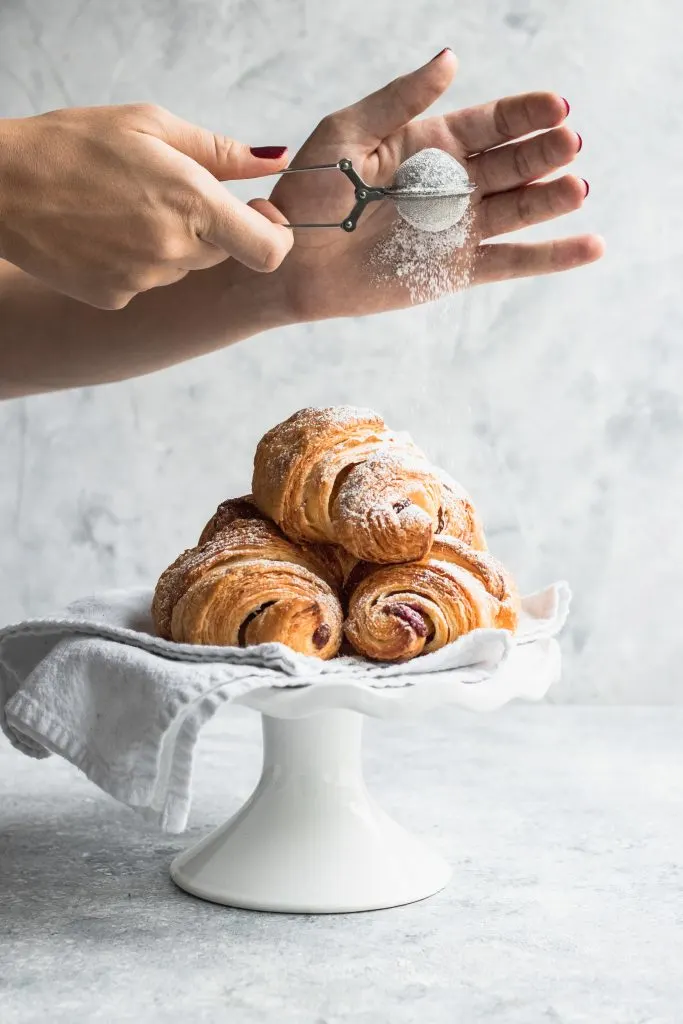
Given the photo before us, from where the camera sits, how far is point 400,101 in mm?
1228

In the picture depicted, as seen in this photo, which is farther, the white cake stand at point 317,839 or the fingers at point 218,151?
the white cake stand at point 317,839

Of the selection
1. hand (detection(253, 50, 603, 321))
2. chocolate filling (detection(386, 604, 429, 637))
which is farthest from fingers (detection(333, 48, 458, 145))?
chocolate filling (detection(386, 604, 429, 637))

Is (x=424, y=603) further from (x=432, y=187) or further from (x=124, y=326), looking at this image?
(x=124, y=326)

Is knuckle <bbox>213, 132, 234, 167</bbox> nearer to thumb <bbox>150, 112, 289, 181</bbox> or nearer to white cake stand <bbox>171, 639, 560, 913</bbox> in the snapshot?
thumb <bbox>150, 112, 289, 181</bbox>

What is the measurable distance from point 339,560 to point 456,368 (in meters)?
0.99

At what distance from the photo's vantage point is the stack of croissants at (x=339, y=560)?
1.14 meters

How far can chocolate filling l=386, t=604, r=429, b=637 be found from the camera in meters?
1.12

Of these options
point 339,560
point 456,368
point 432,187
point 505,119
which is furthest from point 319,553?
point 456,368

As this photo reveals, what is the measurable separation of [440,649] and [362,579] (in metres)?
0.14

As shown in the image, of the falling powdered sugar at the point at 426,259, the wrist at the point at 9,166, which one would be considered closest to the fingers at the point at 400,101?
the falling powdered sugar at the point at 426,259

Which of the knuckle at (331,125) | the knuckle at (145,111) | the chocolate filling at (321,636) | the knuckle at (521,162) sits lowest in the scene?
the chocolate filling at (321,636)

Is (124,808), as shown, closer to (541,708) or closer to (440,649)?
(440,649)

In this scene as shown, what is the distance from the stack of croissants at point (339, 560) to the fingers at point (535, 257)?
0.71ft

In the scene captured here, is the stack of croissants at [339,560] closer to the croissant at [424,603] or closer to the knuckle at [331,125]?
the croissant at [424,603]
